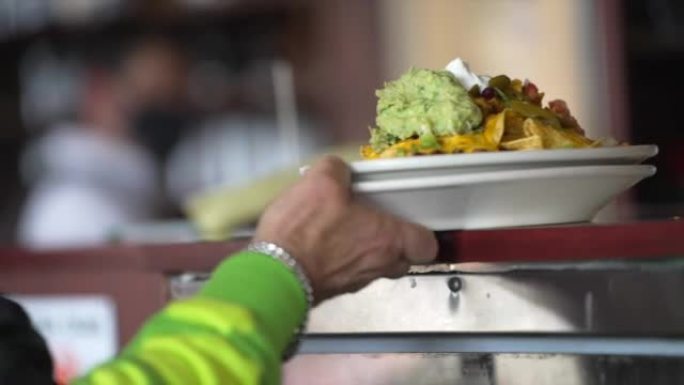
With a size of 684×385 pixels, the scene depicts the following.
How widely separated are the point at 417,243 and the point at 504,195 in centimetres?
7

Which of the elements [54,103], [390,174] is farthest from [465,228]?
[54,103]

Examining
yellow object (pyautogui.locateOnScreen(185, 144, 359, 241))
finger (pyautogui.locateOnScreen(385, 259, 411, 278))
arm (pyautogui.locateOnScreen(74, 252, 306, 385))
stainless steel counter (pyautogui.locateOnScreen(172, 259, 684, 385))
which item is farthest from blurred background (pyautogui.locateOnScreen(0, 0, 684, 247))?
arm (pyautogui.locateOnScreen(74, 252, 306, 385))

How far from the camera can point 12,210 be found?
114 inches

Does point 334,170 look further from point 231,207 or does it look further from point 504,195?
point 231,207

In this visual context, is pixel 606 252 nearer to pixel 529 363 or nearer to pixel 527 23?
pixel 529 363

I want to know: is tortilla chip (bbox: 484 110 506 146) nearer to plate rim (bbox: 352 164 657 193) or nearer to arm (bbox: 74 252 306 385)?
plate rim (bbox: 352 164 657 193)

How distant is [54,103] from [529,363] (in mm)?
2216

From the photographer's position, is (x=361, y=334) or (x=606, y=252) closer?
(x=606, y=252)

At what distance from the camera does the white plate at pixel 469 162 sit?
74 cm

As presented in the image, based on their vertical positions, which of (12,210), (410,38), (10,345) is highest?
(410,38)

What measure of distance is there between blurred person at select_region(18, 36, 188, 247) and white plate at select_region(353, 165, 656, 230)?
1.90m

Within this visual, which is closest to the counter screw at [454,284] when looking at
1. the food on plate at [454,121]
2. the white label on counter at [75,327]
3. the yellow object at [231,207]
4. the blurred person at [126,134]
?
the food on plate at [454,121]

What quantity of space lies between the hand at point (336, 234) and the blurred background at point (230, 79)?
4.52 feet

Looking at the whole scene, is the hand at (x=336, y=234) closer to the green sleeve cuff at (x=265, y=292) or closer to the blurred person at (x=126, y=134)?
the green sleeve cuff at (x=265, y=292)
